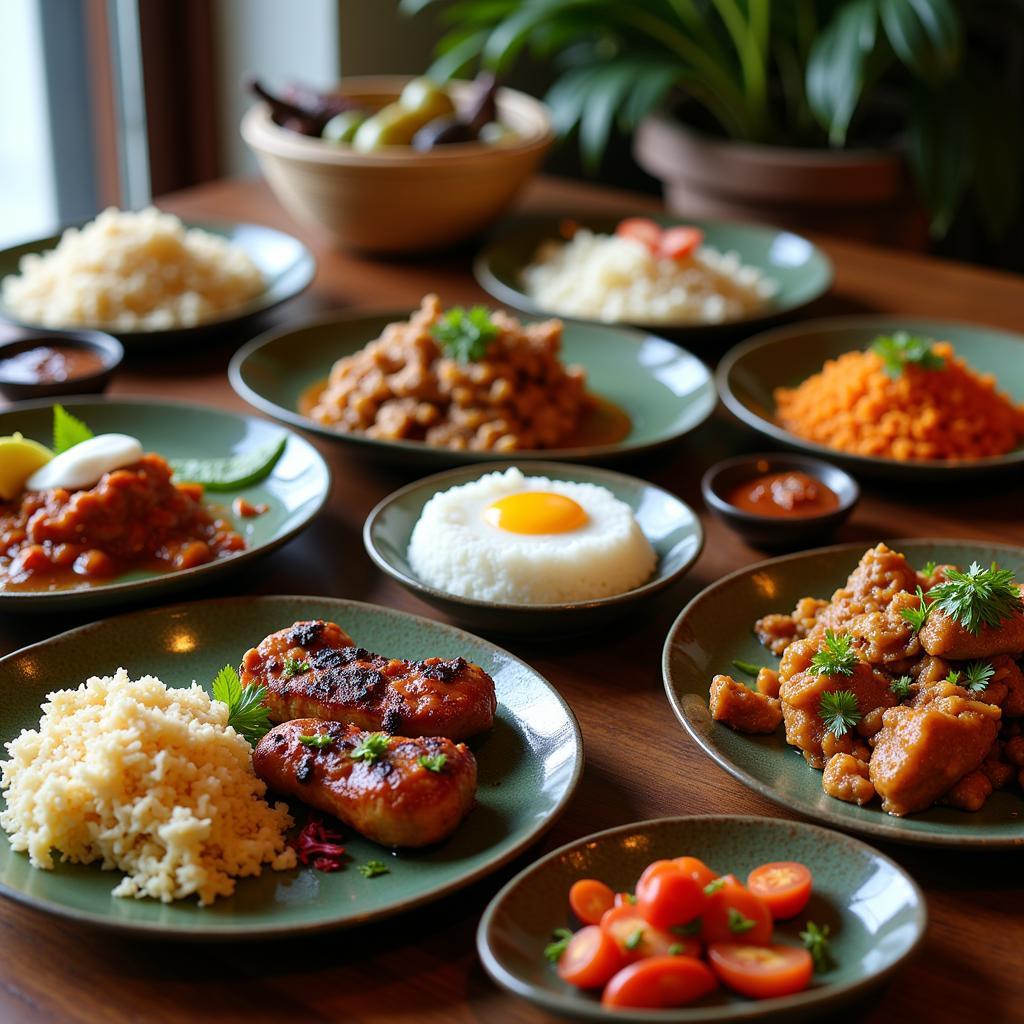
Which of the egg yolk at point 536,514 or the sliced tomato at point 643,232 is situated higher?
the sliced tomato at point 643,232

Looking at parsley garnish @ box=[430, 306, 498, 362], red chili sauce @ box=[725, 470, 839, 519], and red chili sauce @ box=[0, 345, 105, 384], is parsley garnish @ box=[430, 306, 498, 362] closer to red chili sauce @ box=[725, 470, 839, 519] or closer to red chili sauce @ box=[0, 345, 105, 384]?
red chili sauce @ box=[725, 470, 839, 519]

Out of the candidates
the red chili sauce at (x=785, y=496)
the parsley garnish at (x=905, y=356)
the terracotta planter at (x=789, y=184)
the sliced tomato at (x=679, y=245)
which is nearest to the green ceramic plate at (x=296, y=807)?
the red chili sauce at (x=785, y=496)

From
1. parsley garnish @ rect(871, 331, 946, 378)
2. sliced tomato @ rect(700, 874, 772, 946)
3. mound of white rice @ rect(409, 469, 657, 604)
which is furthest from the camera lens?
parsley garnish @ rect(871, 331, 946, 378)

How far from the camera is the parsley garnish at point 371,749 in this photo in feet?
5.93

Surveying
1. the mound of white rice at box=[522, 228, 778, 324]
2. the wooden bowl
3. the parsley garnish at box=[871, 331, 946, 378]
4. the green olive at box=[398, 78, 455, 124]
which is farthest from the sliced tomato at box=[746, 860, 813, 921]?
the green olive at box=[398, 78, 455, 124]

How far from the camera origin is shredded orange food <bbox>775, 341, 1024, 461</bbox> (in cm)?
292

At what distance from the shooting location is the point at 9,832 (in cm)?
176

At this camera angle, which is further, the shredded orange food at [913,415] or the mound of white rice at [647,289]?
the mound of white rice at [647,289]

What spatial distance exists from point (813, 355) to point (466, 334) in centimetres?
100

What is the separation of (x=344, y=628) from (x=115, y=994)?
780 millimetres

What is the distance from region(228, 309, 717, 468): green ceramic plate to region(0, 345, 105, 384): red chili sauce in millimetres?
347

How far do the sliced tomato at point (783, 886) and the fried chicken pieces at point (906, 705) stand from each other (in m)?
0.24

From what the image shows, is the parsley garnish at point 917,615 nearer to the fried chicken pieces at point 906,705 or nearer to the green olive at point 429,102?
the fried chicken pieces at point 906,705

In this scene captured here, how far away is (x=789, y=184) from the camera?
193 inches
